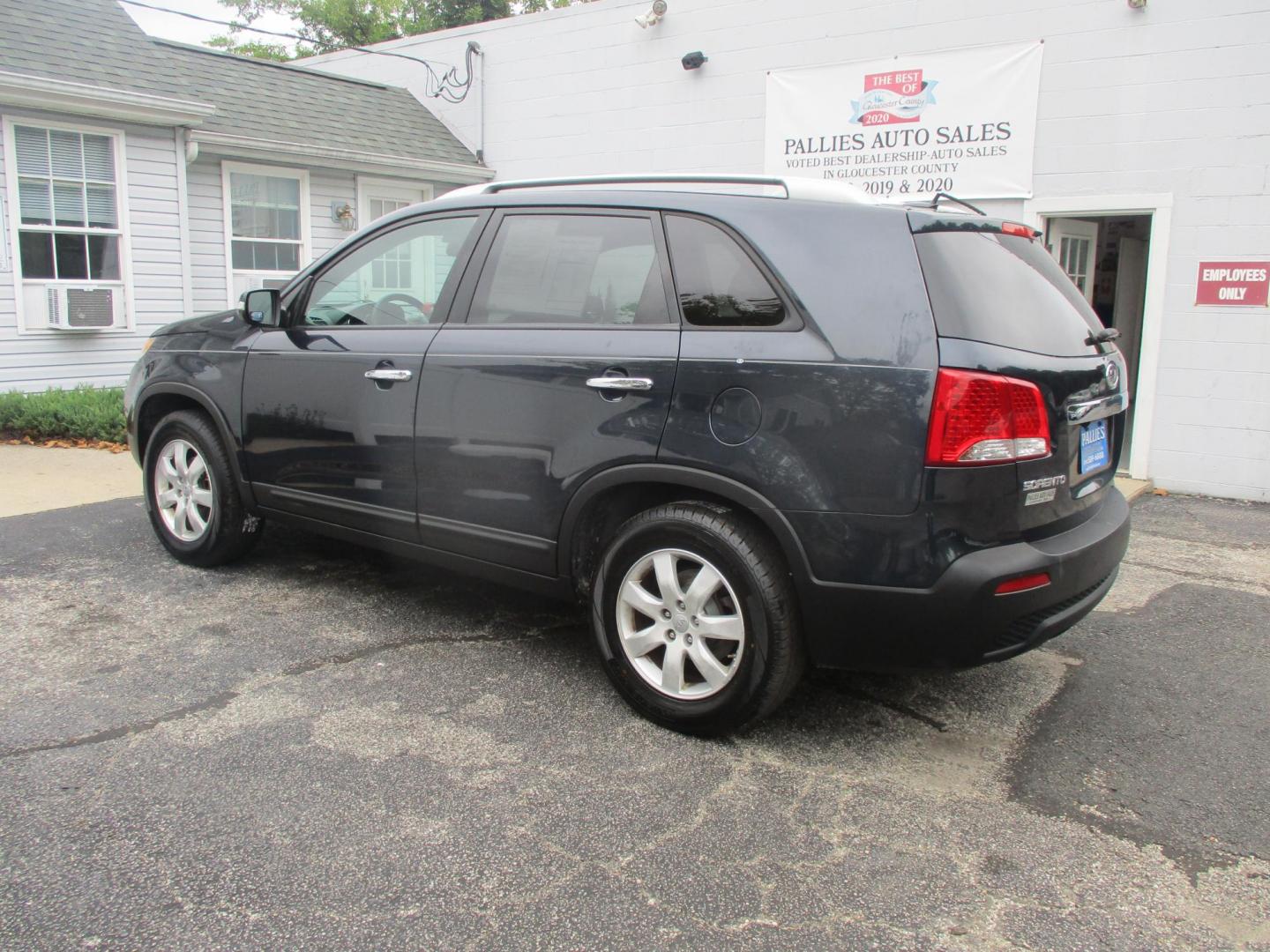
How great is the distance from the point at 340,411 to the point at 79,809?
6.17ft

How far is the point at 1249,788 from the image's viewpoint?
3090mm

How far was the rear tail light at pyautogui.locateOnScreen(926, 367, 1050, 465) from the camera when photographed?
2.80m

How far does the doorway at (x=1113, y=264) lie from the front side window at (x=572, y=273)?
6178mm

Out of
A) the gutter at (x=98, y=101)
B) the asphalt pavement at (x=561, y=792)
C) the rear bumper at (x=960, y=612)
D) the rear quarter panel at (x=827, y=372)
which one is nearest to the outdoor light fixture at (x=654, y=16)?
the gutter at (x=98, y=101)

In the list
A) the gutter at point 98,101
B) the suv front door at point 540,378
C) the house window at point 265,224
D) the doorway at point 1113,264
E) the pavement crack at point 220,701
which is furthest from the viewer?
the house window at point 265,224

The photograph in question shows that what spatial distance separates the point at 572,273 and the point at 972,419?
1.57 metres

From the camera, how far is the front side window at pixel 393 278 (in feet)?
13.3

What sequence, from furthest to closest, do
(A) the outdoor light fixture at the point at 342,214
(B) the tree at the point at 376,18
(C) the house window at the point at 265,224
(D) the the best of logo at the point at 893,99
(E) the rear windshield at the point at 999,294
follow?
(B) the tree at the point at 376,18
(A) the outdoor light fixture at the point at 342,214
(C) the house window at the point at 265,224
(D) the the best of logo at the point at 893,99
(E) the rear windshield at the point at 999,294

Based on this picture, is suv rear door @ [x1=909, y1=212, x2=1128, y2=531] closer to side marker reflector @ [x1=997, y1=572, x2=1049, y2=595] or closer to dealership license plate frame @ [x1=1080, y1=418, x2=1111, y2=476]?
dealership license plate frame @ [x1=1080, y1=418, x2=1111, y2=476]

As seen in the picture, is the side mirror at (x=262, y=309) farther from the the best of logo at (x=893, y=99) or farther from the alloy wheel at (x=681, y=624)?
the the best of logo at (x=893, y=99)

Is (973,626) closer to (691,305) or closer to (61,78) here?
(691,305)

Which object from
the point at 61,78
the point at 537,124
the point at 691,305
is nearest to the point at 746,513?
the point at 691,305

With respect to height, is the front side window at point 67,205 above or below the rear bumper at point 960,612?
above

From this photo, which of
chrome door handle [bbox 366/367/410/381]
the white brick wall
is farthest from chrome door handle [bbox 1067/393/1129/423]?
the white brick wall
